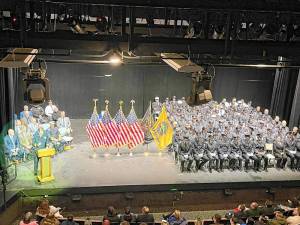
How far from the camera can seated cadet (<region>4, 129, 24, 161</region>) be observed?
1062cm

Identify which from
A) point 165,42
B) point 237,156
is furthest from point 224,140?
point 165,42

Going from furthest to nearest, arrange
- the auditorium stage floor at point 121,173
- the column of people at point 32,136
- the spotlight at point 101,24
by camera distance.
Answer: the column of people at point 32,136, the auditorium stage floor at point 121,173, the spotlight at point 101,24

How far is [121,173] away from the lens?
11.0 metres

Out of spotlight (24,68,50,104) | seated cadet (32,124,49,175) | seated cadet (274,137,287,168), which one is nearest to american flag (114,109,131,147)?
seated cadet (32,124,49,175)

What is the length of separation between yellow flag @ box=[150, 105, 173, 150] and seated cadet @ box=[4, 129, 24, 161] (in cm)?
385

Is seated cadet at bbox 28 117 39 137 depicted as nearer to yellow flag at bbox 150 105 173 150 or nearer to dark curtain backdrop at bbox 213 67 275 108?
yellow flag at bbox 150 105 173 150

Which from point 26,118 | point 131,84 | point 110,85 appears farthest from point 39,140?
point 131,84

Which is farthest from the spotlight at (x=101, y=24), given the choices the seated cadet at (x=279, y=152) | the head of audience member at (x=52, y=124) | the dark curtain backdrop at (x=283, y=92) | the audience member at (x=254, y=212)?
the dark curtain backdrop at (x=283, y=92)

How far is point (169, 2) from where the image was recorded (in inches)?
246

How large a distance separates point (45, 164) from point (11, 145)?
3.74 ft

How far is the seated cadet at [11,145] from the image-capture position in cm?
1062

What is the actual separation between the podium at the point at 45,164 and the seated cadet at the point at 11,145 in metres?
1.00

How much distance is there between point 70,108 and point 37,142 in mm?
4456

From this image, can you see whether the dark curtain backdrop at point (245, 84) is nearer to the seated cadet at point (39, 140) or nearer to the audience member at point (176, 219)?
the seated cadet at point (39, 140)
